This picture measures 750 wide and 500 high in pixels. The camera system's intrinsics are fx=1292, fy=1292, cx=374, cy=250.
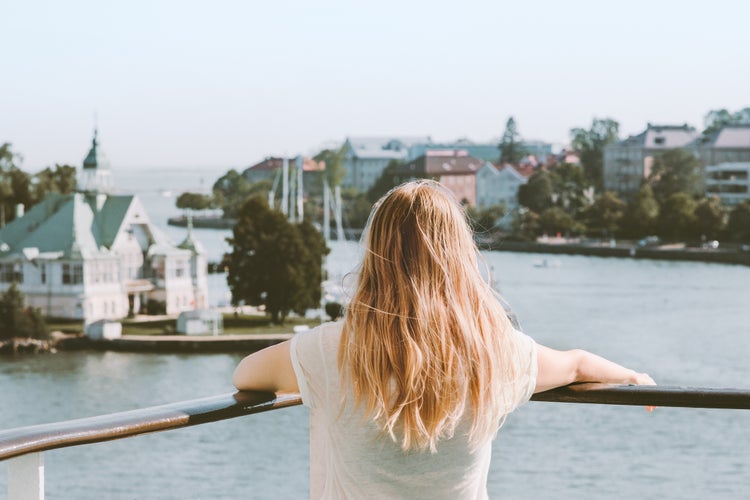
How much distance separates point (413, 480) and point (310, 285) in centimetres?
2777

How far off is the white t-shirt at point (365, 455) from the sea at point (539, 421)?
5992 millimetres

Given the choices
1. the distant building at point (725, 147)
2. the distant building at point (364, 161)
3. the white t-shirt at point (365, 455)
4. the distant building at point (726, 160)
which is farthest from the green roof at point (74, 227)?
the distant building at point (364, 161)

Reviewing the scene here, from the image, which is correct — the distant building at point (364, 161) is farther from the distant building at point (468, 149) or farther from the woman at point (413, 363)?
the woman at point (413, 363)

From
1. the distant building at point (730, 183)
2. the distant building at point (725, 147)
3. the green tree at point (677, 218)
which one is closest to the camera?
the green tree at point (677, 218)

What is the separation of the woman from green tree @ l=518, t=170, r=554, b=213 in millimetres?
55575

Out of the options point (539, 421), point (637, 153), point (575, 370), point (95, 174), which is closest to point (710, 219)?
point (637, 153)

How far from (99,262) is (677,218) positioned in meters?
26.0

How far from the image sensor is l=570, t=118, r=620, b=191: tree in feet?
203

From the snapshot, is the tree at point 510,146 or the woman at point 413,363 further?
the tree at point 510,146

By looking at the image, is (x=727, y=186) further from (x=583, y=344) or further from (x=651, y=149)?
(x=583, y=344)

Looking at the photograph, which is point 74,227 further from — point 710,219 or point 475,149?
point 475,149

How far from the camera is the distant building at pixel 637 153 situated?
58844mm

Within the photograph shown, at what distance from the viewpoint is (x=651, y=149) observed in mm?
59062

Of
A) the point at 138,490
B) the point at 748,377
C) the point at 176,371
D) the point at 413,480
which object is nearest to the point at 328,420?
the point at 413,480
